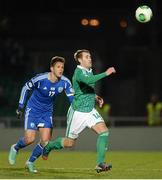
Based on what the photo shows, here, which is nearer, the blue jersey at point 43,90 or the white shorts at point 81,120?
the white shorts at point 81,120

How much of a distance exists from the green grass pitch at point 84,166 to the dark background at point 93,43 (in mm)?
10691

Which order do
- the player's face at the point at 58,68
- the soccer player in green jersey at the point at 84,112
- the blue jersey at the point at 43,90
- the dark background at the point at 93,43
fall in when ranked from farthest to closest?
the dark background at the point at 93,43 < the blue jersey at the point at 43,90 < the player's face at the point at 58,68 < the soccer player in green jersey at the point at 84,112

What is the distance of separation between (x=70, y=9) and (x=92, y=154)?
16841 millimetres

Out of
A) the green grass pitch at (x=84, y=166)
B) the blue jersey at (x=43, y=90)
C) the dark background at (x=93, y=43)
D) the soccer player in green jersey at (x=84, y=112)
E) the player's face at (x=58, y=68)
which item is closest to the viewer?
the green grass pitch at (x=84, y=166)

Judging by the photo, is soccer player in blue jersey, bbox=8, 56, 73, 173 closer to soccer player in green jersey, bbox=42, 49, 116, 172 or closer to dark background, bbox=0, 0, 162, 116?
soccer player in green jersey, bbox=42, 49, 116, 172

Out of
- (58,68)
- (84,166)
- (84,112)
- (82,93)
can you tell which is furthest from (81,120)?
(84,166)

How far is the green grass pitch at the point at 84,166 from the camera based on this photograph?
12385 mm

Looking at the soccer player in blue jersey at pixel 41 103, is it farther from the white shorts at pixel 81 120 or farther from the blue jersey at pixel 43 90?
the white shorts at pixel 81 120

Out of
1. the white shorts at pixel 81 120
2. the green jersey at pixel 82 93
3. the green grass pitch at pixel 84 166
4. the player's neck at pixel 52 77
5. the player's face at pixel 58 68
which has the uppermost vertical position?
the player's face at pixel 58 68

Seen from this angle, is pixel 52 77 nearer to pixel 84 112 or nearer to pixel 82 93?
pixel 82 93

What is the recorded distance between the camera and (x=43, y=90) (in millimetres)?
13336

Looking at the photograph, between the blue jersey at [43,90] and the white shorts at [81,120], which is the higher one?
the blue jersey at [43,90]

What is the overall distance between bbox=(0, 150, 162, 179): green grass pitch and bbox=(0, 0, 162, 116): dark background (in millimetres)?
10691

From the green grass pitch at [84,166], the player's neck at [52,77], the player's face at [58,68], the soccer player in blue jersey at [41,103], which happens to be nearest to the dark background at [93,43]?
the green grass pitch at [84,166]
